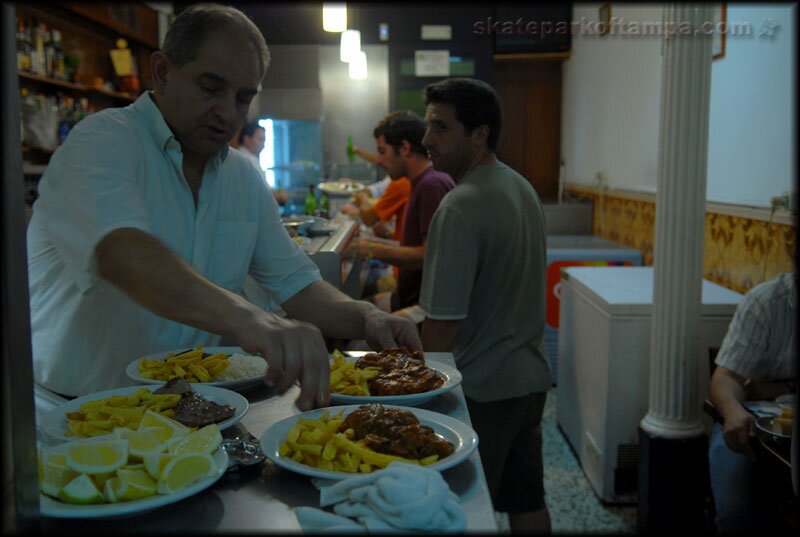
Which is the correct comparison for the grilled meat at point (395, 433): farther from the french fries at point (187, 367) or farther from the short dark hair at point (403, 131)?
the short dark hair at point (403, 131)

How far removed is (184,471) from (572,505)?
8.55 ft

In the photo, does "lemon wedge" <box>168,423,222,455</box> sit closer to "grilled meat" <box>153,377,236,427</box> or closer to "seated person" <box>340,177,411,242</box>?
"grilled meat" <box>153,377,236,427</box>

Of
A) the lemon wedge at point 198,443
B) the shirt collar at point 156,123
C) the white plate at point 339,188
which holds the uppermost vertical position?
the shirt collar at point 156,123

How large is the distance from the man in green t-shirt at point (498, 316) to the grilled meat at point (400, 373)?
0.85 metres

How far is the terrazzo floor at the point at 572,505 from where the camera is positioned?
292 cm

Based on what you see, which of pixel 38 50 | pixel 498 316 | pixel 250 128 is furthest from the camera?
pixel 250 128

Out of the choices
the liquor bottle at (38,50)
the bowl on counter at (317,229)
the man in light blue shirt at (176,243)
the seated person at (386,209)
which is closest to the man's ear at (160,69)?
the man in light blue shirt at (176,243)

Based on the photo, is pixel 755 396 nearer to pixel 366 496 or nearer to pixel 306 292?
pixel 306 292

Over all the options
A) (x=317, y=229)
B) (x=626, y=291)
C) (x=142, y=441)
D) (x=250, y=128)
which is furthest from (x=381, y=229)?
(x=142, y=441)

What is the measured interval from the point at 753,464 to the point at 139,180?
200 centimetres

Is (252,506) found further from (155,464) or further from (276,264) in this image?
(276,264)

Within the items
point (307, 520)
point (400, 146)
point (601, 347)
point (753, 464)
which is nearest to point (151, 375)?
point (307, 520)

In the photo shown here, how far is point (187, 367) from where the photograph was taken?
1.41m

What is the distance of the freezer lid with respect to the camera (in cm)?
300
